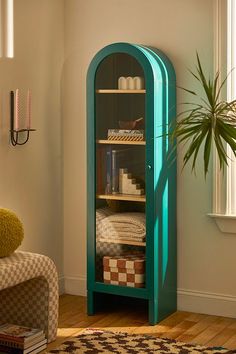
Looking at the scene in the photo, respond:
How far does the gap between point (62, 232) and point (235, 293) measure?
128cm

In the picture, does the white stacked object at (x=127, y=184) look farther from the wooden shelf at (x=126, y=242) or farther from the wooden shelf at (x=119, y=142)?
the wooden shelf at (x=126, y=242)

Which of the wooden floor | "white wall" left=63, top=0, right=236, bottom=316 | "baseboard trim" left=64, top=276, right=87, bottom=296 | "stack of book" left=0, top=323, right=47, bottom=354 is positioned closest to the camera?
"stack of book" left=0, top=323, right=47, bottom=354

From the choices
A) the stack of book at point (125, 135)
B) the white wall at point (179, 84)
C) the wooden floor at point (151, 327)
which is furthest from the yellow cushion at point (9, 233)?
the white wall at point (179, 84)

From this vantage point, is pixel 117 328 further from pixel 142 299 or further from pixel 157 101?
pixel 157 101

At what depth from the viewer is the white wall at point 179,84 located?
462 cm

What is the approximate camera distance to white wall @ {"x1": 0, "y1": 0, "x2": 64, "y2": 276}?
4586mm

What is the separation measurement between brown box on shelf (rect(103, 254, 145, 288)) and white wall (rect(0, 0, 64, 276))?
0.55 meters

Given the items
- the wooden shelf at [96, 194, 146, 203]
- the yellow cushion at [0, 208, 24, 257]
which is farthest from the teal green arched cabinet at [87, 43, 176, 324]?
the yellow cushion at [0, 208, 24, 257]

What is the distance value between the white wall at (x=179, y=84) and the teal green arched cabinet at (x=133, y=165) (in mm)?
97

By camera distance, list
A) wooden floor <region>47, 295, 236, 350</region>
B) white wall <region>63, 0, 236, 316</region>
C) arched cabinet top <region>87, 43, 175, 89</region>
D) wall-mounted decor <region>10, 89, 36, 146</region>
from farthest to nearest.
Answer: white wall <region>63, 0, 236, 316</region>, wall-mounted decor <region>10, 89, 36, 146</region>, arched cabinet top <region>87, 43, 175, 89</region>, wooden floor <region>47, 295, 236, 350</region>

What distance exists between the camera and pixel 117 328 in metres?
4.45

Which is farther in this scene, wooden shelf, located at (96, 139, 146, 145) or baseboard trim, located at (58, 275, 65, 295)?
baseboard trim, located at (58, 275, 65, 295)

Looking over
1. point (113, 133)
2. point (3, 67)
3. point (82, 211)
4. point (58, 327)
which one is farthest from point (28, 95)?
point (58, 327)

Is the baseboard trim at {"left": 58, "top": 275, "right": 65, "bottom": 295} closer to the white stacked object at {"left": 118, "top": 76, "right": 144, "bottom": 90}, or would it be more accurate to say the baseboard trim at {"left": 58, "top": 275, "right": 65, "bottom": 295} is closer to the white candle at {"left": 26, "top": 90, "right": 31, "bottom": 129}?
the white candle at {"left": 26, "top": 90, "right": 31, "bottom": 129}
